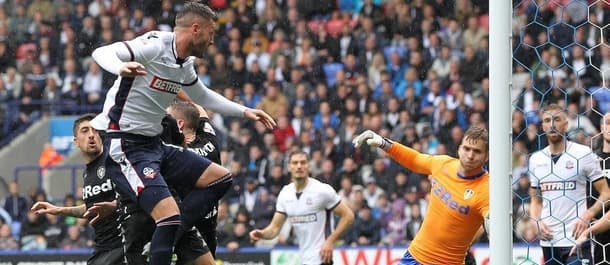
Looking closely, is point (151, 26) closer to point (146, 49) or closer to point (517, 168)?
point (517, 168)

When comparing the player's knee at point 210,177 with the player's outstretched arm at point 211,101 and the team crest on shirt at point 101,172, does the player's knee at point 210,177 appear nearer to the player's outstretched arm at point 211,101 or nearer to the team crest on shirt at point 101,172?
the player's outstretched arm at point 211,101

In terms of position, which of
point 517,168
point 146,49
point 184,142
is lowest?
point 517,168

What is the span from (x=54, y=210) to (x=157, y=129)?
3.88 feet

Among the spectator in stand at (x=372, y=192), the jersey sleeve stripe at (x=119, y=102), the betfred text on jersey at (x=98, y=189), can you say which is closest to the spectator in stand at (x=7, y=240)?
the spectator in stand at (x=372, y=192)

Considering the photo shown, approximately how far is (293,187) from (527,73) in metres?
4.32

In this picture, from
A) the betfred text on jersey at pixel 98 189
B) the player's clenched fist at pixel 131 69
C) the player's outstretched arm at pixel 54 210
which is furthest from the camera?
the betfred text on jersey at pixel 98 189

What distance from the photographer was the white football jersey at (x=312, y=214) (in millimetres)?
10477

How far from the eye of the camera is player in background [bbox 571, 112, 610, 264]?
7.71 metres

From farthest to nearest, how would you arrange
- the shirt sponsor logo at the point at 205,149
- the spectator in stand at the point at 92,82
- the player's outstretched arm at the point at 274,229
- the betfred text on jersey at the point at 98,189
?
the spectator in stand at the point at 92,82, the player's outstretched arm at the point at 274,229, the shirt sponsor logo at the point at 205,149, the betfred text on jersey at the point at 98,189

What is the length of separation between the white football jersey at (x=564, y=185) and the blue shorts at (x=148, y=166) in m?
2.85

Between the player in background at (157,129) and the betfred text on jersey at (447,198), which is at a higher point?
the player in background at (157,129)

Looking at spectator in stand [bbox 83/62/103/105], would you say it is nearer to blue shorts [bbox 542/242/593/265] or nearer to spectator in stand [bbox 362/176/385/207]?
spectator in stand [bbox 362/176/385/207]

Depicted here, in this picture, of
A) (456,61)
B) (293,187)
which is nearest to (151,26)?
(456,61)

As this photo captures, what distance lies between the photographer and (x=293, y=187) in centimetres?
1071
